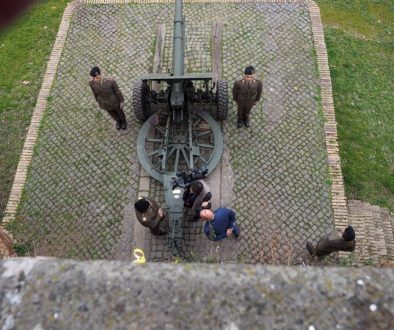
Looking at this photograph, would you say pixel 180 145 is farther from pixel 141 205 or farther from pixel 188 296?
pixel 188 296

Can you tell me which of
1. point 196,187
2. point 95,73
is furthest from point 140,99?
point 196,187

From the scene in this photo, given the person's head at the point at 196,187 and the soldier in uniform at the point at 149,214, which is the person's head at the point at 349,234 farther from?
the soldier in uniform at the point at 149,214

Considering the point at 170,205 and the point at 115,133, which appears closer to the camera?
the point at 170,205

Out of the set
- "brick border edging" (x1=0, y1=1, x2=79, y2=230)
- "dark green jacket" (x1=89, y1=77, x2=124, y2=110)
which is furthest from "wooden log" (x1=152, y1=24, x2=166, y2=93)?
"brick border edging" (x1=0, y1=1, x2=79, y2=230)

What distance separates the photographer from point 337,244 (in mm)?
5395

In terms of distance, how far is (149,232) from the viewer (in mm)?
6586

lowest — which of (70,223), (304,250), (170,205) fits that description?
(70,223)

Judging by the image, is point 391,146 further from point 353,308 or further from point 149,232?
point 353,308

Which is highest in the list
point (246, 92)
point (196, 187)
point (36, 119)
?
point (246, 92)

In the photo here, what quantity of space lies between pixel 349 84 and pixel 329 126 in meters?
1.70

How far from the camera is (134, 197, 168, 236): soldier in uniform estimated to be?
17.9 feet

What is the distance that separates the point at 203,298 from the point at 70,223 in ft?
16.9

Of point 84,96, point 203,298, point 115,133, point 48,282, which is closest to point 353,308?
point 203,298

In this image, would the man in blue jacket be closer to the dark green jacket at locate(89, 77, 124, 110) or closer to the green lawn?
the dark green jacket at locate(89, 77, 124, 110)
